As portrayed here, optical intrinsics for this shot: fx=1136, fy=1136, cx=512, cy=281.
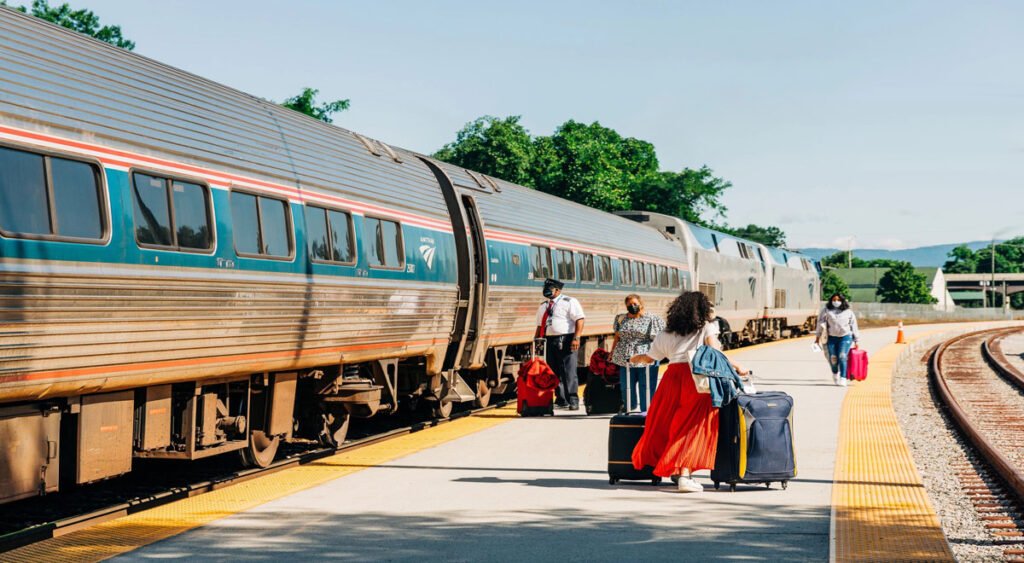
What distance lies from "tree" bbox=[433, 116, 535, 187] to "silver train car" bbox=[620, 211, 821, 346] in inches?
603

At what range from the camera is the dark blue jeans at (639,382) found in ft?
45.0

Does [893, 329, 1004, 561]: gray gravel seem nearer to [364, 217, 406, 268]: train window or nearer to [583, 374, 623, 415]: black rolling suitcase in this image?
[583, 374, 623, 415]: black rolling suitcase

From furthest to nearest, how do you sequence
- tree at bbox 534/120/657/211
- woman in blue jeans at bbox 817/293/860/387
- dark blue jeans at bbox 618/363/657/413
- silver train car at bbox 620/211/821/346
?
tree at bbox 534/120/657/211
silver train car at bbox 620/211/821/346
woman in blue jeans at bbox 817/293/860/387
dark blue jeans at bbox 618/363/657/413

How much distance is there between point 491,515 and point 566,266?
11976 millimetres

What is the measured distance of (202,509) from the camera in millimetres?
8250

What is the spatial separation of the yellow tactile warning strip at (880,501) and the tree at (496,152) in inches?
1714

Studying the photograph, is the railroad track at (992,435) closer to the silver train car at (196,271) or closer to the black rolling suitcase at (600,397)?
the black rolling suitcase at (600,397)

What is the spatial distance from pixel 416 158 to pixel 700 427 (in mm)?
7402

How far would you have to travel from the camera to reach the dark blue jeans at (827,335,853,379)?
63.0ft

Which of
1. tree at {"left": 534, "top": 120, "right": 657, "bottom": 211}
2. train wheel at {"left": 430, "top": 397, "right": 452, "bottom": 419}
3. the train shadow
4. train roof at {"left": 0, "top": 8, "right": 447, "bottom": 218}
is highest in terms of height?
tree at {"left": 534, "top": 120, "right": 657, "bottom": 211}

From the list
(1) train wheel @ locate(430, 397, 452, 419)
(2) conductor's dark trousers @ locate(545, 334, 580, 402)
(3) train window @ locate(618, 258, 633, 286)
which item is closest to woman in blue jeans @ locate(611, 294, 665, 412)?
(2) conductor's dark trousers @ locate(545, 334, 580, 402)

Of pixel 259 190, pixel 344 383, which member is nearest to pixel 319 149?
pixel 259 190

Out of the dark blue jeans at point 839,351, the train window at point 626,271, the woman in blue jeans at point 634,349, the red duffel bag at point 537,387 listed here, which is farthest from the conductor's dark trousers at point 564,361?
the train window at point 626,271

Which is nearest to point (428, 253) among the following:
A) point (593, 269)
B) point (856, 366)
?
point (593, 269)
